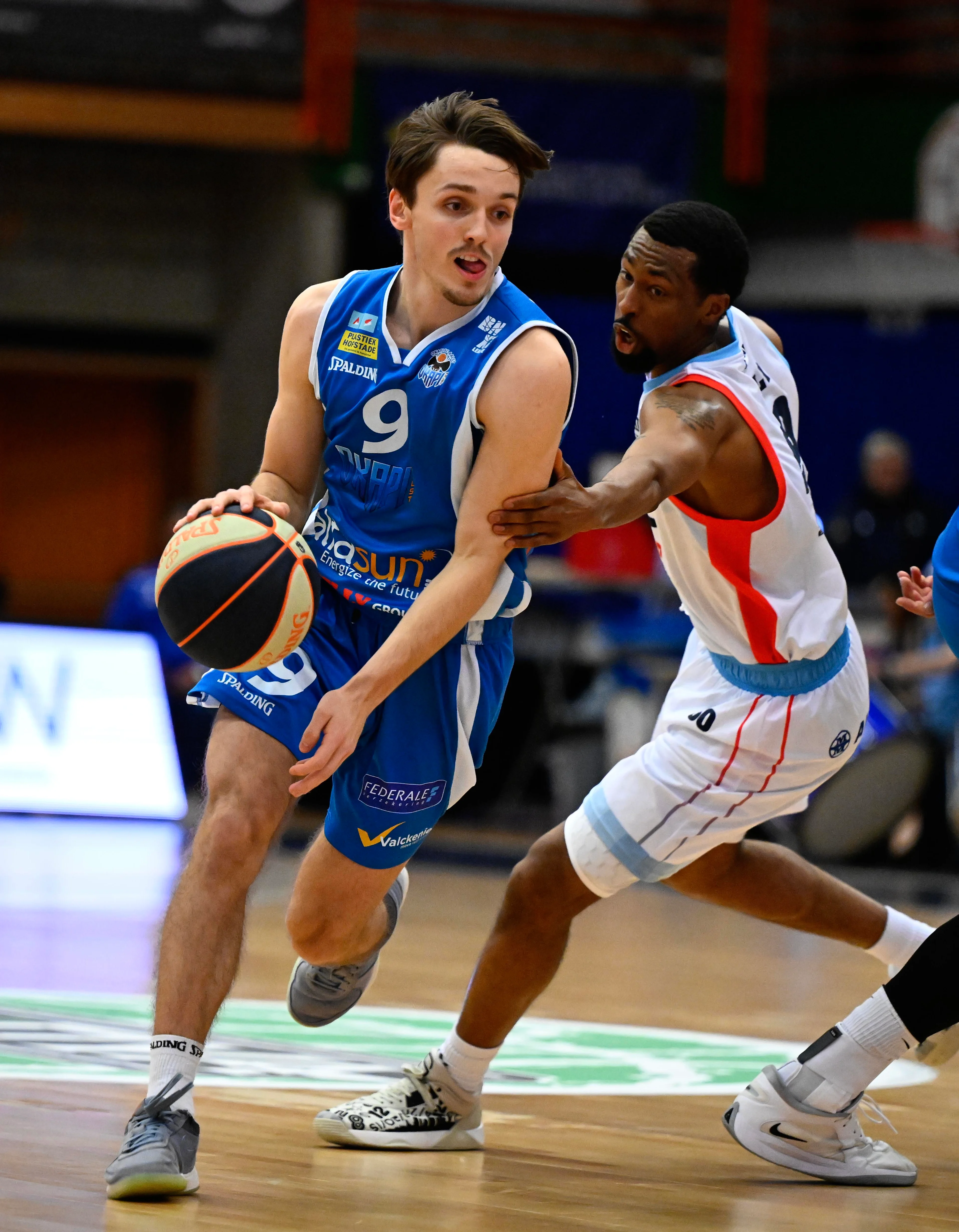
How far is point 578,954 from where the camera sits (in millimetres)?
6863

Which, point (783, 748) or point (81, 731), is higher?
point (783, 748)

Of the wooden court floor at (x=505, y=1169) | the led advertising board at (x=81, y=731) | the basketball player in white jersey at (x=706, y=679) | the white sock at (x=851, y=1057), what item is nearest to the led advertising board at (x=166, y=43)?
the led advertising board at (x=81, y=731)

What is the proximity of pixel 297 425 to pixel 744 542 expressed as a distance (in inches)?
37.4

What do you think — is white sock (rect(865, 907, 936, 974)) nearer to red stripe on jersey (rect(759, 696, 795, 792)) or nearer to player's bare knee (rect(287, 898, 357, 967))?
red stripe on jersey (rect(759, 696, 795, 792))

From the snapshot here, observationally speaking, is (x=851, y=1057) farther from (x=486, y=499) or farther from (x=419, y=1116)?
(x=486, y=499)

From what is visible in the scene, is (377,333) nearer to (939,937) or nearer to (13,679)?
(939,937)

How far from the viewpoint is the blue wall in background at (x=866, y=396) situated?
571 inches

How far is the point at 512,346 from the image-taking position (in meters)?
3.63

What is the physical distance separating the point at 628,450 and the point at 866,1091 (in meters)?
2.02

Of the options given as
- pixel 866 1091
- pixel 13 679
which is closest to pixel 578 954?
pixel 866 1091

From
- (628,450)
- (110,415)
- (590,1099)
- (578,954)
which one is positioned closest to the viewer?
(628,450)

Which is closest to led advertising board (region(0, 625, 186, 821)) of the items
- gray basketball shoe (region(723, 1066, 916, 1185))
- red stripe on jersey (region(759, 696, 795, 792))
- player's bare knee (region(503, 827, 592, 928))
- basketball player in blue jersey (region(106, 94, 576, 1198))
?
basketball player in blue jersey (region(106, 94, 576, 1198))

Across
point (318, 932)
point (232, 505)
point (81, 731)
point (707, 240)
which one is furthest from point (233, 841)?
point (81, 731)

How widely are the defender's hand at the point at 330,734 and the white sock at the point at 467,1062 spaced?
2.73 feet
